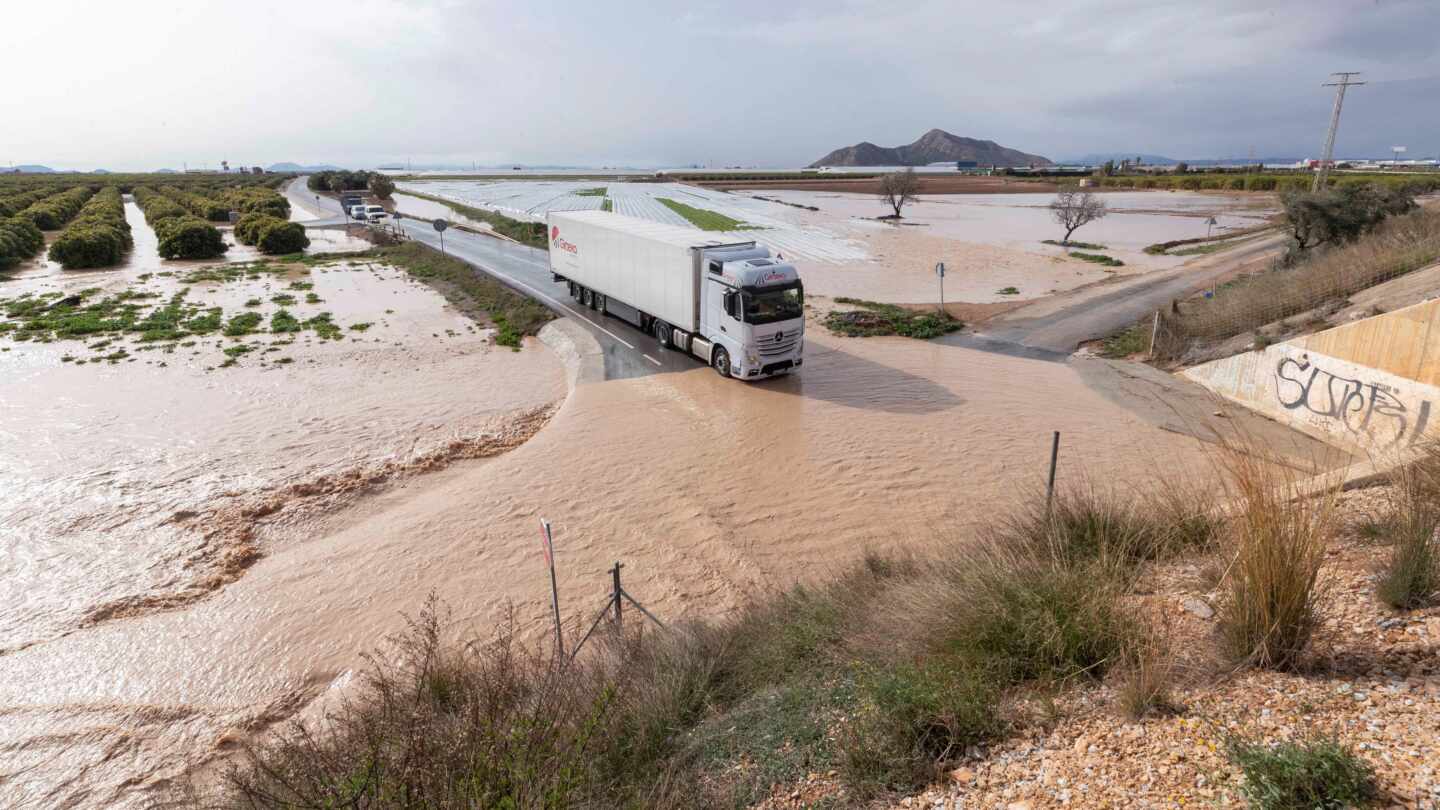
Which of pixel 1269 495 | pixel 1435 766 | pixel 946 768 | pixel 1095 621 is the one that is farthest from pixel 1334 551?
pixel 946 768

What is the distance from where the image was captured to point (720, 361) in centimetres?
1938

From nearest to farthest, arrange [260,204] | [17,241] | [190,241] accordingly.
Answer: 1. [17,241]
2. [190,241]
3. [260,204]

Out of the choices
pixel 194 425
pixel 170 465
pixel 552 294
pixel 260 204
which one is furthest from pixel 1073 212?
pixel 260 204

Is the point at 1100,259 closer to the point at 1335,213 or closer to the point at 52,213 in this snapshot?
the point at 1335,213

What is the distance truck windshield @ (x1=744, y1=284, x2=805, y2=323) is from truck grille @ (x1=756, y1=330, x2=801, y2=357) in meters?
0.43

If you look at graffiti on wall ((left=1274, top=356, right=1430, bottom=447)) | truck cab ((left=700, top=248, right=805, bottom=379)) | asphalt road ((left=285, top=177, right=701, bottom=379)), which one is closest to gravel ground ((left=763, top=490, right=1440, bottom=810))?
graffiti on wall ((left=1274, top=356, right=1430, bottom=447))

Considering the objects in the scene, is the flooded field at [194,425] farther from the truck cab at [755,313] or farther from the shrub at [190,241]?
the shrub at [190,241]

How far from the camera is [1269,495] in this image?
5.08 m

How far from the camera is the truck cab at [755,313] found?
1798 centimetres

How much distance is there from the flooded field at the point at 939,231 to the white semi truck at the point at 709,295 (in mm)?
11700

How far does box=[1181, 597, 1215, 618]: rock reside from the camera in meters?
5.79

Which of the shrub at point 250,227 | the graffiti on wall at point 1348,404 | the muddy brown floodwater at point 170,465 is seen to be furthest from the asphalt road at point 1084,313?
the shrub at point 250,227

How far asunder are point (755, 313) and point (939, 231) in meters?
44.9

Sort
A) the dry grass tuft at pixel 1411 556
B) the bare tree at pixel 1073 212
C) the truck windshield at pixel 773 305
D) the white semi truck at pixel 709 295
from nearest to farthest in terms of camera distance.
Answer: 1. the dry grass tuft at pixel 1411 556
2. the truck windshield at pixel 773 305
3. the white semi truck at pixel 709 295
4. the bare tree at pixel 1073 212
